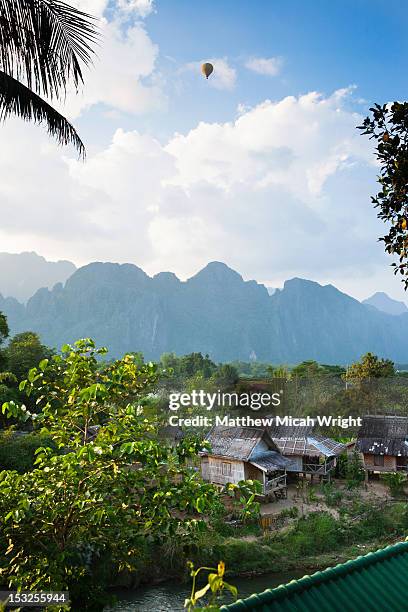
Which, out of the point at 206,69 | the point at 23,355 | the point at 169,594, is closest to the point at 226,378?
the point at 23,355

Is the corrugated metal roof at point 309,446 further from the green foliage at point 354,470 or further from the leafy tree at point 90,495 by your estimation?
the leafy tree at point 90,495

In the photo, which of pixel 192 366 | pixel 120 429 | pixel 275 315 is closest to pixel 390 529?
pixel 120 429

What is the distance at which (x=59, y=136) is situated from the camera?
465cm

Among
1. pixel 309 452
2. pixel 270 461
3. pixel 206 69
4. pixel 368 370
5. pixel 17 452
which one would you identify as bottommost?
pixel 270 461

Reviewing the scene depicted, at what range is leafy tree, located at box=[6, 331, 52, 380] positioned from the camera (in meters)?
18.3

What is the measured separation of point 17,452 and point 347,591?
10455 millimetres

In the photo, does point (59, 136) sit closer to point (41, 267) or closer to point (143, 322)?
point (143, 322)

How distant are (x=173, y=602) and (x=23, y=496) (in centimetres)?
866

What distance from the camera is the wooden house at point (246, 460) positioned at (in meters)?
14.8

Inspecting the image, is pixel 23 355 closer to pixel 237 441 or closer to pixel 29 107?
pixel 237 441

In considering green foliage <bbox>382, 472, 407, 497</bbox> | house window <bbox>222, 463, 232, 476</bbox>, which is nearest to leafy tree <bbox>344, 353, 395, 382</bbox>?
green foliage <bbox>382, 472, 407, 497</bbox>

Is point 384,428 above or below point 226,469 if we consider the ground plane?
above

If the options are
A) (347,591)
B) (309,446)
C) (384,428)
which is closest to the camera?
(347,591)

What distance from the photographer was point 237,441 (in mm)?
15578
